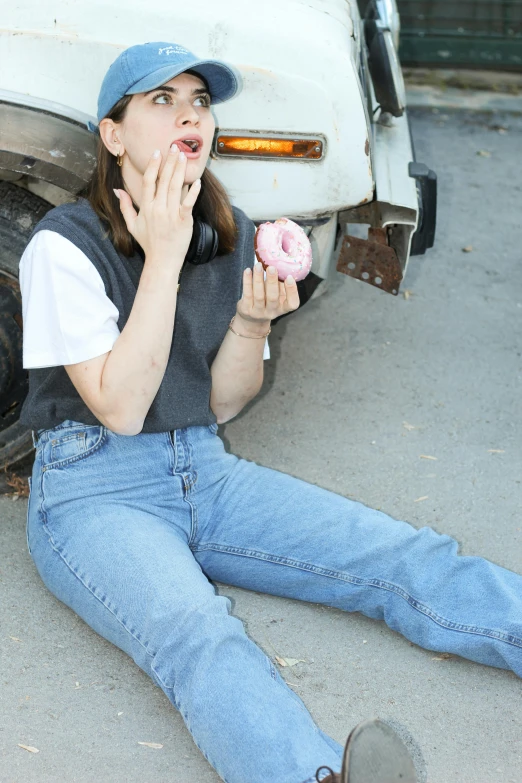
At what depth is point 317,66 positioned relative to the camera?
306 cm

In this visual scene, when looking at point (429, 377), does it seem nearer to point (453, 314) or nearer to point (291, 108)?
point (453, 314)

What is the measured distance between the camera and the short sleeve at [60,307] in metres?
2.50

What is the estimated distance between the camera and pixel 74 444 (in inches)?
108

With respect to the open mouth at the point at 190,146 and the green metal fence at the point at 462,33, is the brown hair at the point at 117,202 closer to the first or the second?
the open mouth at the point at 190,146

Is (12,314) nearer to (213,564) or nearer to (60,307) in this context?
(60,307)

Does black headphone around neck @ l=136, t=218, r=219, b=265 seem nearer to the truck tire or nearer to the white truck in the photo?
the white truck

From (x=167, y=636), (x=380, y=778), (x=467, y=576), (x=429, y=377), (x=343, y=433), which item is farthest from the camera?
(x=429, y=377)

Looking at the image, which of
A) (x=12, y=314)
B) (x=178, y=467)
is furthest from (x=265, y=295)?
(x=12, y=314)

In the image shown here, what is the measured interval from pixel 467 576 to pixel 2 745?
51.8 inches

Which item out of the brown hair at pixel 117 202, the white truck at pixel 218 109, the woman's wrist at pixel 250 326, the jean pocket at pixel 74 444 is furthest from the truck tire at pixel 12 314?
the woman's wrist at pixel 250 326

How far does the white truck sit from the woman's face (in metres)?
0.37

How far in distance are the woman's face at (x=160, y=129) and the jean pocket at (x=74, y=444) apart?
65cm

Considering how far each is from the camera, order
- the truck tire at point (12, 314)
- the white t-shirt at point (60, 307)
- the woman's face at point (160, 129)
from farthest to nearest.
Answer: the truck tire at point (12, 314)
the woman's face at point (160, 129)
the white t-shirt at point (60, 307)

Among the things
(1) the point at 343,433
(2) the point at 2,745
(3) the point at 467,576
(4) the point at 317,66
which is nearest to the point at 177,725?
(2) the point at 2,745
